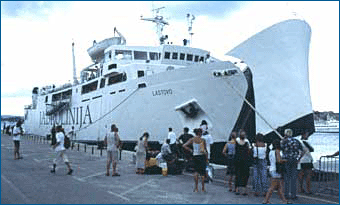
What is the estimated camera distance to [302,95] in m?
16.9

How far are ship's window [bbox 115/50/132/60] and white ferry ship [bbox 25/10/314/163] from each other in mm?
65

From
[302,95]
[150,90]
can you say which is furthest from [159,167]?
[150,90]

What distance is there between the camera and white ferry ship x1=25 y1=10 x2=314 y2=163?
55.6 feet

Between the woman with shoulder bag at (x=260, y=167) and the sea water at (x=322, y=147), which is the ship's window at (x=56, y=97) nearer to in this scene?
the sea water at (x=322, y=147)


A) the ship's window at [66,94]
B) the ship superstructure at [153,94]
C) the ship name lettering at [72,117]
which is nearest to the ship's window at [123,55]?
the ship superstructure at [153,94]

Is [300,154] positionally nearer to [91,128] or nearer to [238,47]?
[238,47]

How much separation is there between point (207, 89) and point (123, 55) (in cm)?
944

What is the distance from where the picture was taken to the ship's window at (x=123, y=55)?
26359 millimetres

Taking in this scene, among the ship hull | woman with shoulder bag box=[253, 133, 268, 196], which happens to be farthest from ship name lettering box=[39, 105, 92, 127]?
woman with shoulder bag box=[253, 133, 268, 196]

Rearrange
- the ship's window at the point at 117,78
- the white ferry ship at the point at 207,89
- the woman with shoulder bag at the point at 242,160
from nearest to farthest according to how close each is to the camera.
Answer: the woman with shoulder bag at the point at 242,160
the white ferry ship at the point at 207,89
the ship's window at the point at 117,78

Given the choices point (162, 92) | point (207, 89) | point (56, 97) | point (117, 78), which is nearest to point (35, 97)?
point (56, 97)

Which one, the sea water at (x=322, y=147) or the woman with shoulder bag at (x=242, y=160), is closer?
the woman with shoulder bag at (x=242, y=160)

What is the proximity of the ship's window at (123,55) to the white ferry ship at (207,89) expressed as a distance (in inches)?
2.5

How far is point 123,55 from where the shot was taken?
26547 millimetres
